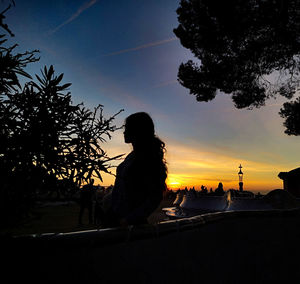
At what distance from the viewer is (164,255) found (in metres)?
1.35

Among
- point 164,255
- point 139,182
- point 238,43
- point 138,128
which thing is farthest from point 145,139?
point 238,43

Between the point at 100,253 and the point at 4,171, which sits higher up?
the point at 4,171

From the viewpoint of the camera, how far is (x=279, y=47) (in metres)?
10.9

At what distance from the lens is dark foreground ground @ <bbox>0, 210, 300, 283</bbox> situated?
3.15 ft

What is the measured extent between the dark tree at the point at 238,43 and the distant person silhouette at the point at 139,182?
34.9ft

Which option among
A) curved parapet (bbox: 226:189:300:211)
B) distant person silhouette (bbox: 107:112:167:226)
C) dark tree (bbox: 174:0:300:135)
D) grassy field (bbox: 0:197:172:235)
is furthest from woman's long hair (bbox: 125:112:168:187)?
dark tree (bbox: 174:0:300:135)

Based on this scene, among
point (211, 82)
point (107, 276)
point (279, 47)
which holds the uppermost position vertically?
point (279, 47)

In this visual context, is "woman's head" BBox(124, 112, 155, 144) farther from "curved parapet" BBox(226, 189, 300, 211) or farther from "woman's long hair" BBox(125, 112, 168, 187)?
"curved parapet" BBox(226, 189, 300, 211)

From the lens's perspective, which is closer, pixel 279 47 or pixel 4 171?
pixel 4 171

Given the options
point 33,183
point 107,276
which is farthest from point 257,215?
point 33,183

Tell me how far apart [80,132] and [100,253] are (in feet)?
6.05

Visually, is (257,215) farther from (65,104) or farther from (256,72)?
(256,72)

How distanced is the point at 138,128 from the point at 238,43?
37.6 feet

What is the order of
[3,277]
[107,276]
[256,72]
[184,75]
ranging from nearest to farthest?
1. [3,277]
2. [107,276]
3. [256,72]
4. [184,75]
